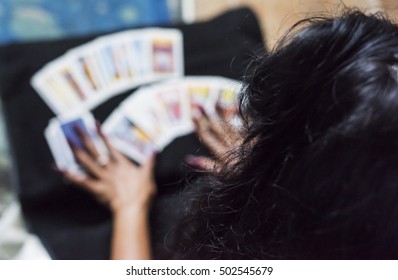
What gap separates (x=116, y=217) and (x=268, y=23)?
0.52 meters

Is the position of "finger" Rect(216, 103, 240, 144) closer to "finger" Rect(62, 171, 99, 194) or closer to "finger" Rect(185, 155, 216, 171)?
"finger" Rect(185, 155, 216, 171)

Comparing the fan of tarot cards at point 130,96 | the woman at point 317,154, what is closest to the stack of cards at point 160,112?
the fan of tarot cards at point 130,96

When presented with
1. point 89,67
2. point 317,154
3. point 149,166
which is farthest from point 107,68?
point 317,154

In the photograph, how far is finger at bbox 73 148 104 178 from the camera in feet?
3.08

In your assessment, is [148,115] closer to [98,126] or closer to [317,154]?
[98,126]

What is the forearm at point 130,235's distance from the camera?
77 centimetres

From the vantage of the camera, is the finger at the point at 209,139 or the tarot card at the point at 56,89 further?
the tarot card at the point at 56,89

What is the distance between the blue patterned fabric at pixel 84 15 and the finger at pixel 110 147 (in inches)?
13.9

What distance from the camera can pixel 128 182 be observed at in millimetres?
906

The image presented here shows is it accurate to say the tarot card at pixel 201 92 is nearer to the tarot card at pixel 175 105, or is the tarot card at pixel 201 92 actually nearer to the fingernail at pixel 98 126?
the tarot card at pixel 175 105

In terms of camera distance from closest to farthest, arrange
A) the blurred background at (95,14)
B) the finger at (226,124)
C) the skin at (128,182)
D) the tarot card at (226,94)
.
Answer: the finger at (226,124), the skin at (128,182), the tarot card at (226,94), the blurred background at (95,14)

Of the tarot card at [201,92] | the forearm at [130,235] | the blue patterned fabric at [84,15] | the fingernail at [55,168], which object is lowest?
the forearm at [130,235]
